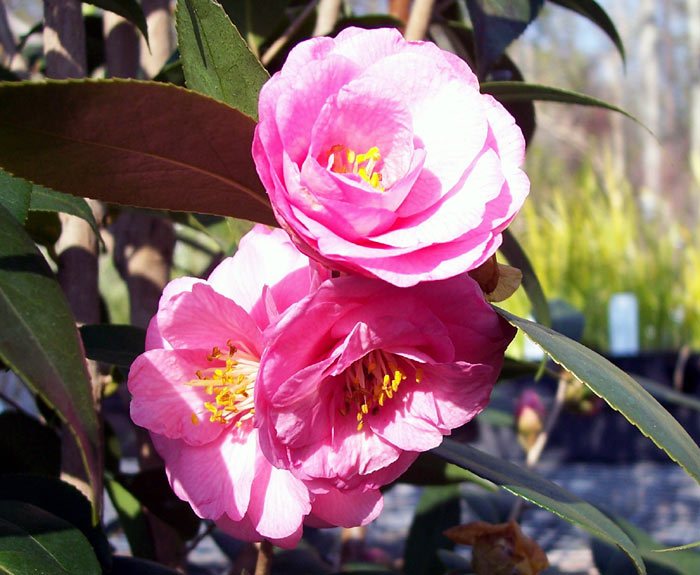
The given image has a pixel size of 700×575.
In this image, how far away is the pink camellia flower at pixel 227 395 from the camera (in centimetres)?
43

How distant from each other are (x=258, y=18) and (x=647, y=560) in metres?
0.62

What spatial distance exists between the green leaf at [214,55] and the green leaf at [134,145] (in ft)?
0.13

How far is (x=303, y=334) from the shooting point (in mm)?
375

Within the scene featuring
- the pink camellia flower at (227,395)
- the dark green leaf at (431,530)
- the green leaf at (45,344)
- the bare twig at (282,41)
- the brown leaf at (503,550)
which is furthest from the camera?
the dark green leaf at (431,530)

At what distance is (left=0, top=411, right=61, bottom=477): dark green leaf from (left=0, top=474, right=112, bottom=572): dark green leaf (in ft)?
0.49

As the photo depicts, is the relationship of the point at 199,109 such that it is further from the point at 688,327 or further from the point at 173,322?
the point at 688,327

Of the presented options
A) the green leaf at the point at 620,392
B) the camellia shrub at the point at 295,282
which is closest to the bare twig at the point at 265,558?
the camellia shrub at the point at 295,282

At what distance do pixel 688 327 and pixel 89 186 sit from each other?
3615 mm

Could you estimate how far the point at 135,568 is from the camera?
1.92 feet

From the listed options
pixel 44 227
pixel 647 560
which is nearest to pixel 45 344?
pixel 44 227

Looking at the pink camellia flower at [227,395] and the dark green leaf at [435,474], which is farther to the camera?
the dark green leaf at [435,474]

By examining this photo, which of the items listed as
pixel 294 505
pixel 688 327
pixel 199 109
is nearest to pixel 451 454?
pixel 294 505

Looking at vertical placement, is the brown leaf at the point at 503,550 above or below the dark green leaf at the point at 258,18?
below

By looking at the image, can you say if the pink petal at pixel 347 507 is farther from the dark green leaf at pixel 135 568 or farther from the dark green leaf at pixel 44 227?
the dark green leaf at pixel 44 227
